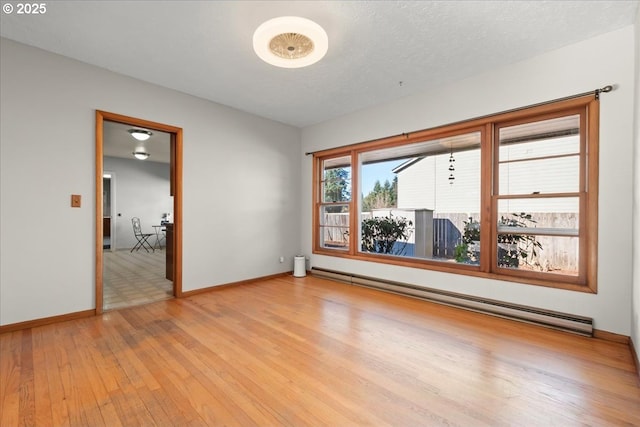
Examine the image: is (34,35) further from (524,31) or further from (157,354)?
(524,31)

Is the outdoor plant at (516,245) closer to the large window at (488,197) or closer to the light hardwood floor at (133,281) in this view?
the large window at (488,197)

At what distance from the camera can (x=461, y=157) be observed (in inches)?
143

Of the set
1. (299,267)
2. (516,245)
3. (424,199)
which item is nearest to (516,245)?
(516,245)

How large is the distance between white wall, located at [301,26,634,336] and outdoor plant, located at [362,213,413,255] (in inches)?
26.0

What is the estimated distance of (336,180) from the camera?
16.8 ft

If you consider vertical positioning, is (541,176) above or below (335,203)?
above

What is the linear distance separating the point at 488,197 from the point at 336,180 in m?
2.51

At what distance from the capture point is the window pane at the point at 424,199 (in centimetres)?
355

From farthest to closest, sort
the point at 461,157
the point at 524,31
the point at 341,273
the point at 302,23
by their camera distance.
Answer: the point at 341,273, the point at 461,157, the point at 524,31, the point at 302,23

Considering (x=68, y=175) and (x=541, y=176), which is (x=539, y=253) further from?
(x=68, y=175)

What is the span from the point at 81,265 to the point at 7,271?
539 millimetres

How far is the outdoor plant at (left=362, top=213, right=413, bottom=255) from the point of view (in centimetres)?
427

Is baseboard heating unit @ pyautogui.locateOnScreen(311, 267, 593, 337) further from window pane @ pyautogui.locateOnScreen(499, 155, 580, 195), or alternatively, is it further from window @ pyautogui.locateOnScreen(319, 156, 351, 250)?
window pane @ pyautogui.locateOnScreen(499, 155, 580, 195)

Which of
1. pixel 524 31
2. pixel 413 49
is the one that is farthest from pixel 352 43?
pixel 524 31
